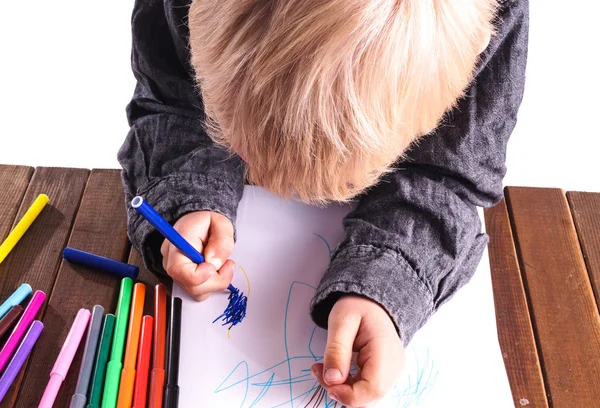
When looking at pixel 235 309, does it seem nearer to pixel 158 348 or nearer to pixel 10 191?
pixel 158 348

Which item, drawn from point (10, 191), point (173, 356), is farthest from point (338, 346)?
point (10, 191)

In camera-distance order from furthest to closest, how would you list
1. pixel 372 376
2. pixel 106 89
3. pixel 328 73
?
pixel 106 89 < pixel 372 376 < pixel 328 73

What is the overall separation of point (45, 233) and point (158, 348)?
0.18 m

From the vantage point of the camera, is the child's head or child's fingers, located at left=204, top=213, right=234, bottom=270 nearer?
the child's head

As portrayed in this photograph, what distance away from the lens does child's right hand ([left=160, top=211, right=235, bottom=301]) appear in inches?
20.4

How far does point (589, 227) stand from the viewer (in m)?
0.60

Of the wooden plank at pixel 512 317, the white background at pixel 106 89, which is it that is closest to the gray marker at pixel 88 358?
the wooden plank at pixel 512 317

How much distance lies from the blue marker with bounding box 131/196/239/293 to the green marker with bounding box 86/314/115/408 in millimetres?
76

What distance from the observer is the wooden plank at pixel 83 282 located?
0.49m

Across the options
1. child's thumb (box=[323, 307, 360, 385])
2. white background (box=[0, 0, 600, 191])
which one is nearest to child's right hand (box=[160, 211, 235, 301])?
child's thumb (box=[323, 307, 360, 385])

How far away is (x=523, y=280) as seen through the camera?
557 mm

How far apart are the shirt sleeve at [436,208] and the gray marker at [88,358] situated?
17cm

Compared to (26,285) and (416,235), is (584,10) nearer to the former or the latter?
(416,235)

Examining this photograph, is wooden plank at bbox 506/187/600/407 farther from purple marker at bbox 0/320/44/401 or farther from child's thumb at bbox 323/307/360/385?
purple marker at bbox 0/320/44/401
